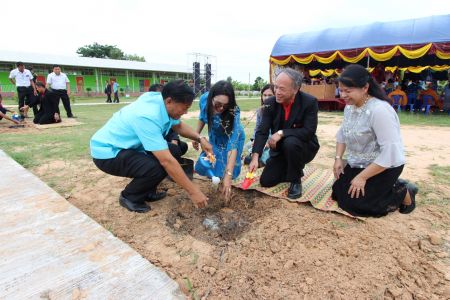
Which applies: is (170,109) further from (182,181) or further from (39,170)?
(39,170)

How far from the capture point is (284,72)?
97.0 inches

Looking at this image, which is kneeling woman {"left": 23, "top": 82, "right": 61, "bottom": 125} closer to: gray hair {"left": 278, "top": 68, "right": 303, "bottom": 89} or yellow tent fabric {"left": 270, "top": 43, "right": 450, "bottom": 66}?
gray hair {"left": 278, "top": 68, "right": 303, "bottom": 89}

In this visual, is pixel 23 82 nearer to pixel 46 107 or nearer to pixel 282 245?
pixel 46 107

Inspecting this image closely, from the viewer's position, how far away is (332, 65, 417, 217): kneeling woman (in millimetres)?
2020

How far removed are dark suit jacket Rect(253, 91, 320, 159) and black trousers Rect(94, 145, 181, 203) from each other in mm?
949

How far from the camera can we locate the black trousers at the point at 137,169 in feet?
7.34

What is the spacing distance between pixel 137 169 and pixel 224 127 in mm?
896

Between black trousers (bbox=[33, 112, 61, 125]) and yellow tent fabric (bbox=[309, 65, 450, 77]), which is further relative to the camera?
yellow tent fabric (bbox=[309, 65, 450, 77])

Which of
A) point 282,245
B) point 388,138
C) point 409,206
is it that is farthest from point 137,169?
point 409,206

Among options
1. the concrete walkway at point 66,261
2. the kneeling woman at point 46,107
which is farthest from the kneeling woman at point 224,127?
the kneeling woman at point 46,107

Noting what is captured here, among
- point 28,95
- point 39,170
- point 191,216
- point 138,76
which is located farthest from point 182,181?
point 138,76

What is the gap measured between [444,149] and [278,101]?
3709 mm

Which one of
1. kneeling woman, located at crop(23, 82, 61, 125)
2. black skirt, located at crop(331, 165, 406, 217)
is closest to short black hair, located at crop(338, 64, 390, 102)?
black skirt, located at crop(331, 165, 406, 217)

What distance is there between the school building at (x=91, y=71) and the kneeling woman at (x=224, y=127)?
17.7m
